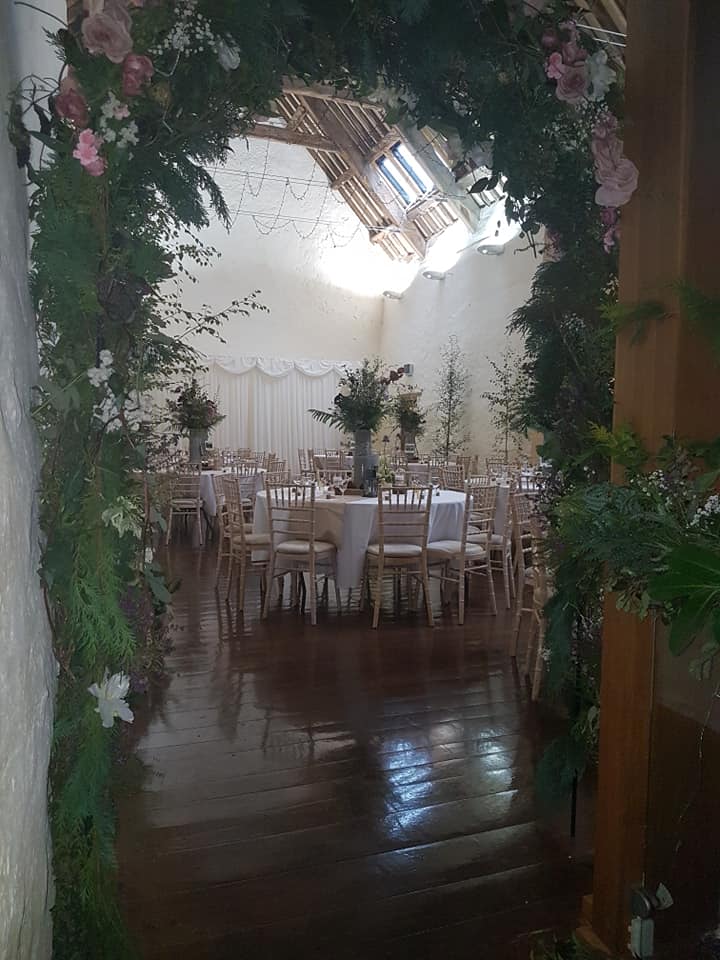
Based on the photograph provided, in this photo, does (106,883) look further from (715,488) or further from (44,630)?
(715,488)

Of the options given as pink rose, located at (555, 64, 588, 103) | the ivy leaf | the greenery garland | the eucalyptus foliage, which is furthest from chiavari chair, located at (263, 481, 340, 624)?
the eucalyptus foliage

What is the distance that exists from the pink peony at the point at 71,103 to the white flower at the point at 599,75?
4.04 feet

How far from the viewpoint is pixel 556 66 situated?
1.78m

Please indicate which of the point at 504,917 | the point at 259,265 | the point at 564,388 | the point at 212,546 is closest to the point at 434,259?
the point at 259,265

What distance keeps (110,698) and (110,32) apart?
1.35 m

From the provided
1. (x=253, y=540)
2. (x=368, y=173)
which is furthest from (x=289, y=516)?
(x=368, y=173)

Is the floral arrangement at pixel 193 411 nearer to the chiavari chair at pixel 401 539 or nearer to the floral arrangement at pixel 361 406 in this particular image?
the floral arrangement at pixel 361 406

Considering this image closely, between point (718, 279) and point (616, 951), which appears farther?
point (616, 951)

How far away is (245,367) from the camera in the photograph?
539 inches

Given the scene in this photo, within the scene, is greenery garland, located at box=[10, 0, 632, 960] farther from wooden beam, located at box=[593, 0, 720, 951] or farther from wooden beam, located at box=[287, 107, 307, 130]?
wooden beam, located at box=[287, 107, 307, 130]

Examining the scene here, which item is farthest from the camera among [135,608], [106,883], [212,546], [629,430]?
[212,546]

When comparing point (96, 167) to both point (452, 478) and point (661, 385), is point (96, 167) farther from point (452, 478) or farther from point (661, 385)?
Result: point (452, 478)

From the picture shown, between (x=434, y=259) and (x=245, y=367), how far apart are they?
→ 408 centimetres

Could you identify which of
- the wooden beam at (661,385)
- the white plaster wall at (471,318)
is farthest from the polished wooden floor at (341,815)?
the white plaster wall at (471,318)
